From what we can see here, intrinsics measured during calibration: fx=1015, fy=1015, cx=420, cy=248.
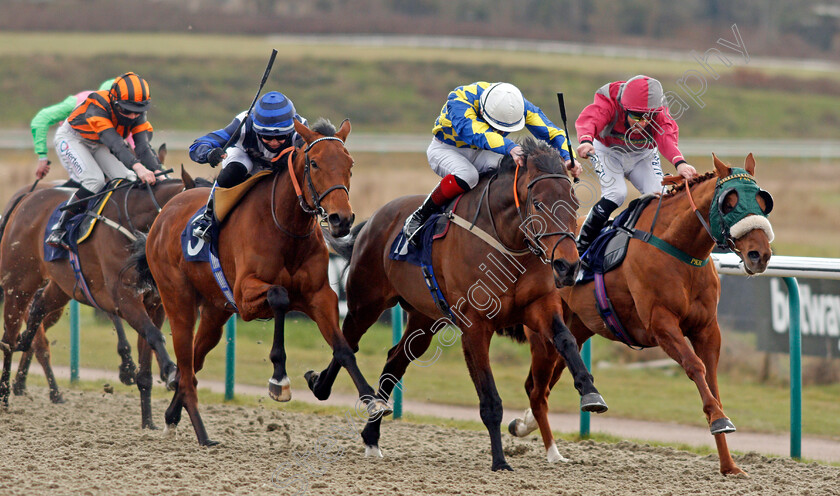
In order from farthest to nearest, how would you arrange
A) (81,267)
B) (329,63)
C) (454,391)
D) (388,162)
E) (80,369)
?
(329,63)
(388,162)
(80,369)
(454,391)
(81,267)

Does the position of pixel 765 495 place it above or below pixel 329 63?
below

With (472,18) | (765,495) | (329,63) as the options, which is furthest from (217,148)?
(472,18)

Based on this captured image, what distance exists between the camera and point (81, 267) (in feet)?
23.3

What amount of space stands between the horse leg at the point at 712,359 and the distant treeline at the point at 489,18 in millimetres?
36496

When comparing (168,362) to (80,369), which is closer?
(168,362)

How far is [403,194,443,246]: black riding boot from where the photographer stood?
5770 mm

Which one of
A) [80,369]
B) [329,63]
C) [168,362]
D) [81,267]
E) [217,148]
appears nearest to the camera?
[217,148]

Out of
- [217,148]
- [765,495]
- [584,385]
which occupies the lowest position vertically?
[765,495]

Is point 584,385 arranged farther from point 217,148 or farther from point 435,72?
point 435,72

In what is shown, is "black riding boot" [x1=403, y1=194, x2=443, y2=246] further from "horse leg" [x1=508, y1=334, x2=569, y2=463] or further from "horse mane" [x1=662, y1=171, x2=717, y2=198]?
"horse mane" [x1=662, y1=171, x2=717, y2=198]

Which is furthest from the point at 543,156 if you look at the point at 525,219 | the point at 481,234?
the point at 481,234

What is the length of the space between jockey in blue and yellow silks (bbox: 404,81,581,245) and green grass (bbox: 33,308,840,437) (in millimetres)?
2626

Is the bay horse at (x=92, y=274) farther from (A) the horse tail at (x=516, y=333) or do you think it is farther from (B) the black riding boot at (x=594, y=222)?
(B) the black riding boot at (x=594, y=222)

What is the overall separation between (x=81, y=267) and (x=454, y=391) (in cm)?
339
